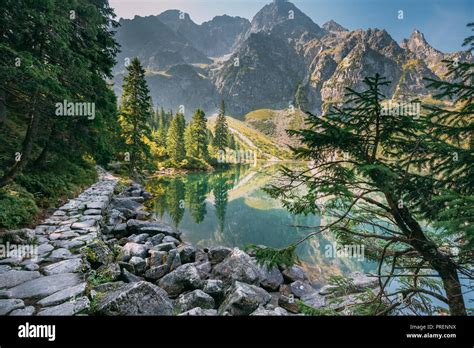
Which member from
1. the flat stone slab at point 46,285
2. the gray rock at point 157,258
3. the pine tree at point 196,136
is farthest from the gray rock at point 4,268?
the pine tree at point 196,136

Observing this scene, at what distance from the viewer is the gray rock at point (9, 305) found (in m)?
3.07

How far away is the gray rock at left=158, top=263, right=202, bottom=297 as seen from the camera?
19.8 ft

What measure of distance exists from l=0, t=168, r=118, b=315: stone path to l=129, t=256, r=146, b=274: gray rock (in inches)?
53.3

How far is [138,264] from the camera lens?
6.77 metres

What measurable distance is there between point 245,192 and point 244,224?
38.3ft

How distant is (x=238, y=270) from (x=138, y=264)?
2955 mm

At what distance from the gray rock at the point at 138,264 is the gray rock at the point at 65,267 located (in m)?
2.23

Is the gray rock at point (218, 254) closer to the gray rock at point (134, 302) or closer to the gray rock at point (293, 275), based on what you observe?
the gray rock at point (293, 275)

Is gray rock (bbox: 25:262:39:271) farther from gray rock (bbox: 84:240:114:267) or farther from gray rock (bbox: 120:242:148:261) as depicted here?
gray rock (bbox: 120:242:148:261)

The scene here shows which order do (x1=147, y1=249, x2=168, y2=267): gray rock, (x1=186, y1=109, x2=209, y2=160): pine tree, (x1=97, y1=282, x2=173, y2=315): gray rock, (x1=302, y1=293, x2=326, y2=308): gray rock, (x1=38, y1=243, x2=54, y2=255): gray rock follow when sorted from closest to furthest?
(x1=97, y1=282, x2=173, y2=315): gray rock, (x1=38, y1=243, x2=54, y2=255): gray rock, (x1=302, y1=293, x2=326, y2=308): gray rock, (x1=147, y1=249, x2=168, y2=267): gray rock, (x1=186, y1=109, x2=209, y2=160): pine tree

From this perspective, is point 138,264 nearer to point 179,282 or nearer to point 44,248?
point 179,282

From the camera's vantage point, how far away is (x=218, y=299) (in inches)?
231

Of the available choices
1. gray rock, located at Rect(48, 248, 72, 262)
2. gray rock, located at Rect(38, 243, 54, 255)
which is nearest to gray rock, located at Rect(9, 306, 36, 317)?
gray rock, located at Rect(48, 248, 72, 262)
